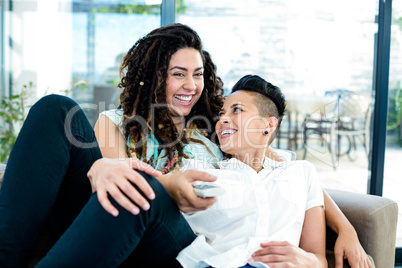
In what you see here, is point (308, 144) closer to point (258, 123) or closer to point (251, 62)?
point (251, 62)

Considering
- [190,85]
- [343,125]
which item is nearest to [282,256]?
[190,85]

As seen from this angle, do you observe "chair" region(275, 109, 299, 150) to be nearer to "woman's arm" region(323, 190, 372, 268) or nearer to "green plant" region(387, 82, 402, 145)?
"green plant" region(387, 82, 402, 145)

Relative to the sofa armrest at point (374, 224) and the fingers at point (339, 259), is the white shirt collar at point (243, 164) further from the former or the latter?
the fingers at point (339, 259)

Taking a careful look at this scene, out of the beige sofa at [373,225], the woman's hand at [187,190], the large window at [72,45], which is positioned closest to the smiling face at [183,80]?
the woman's hand at [187,190]

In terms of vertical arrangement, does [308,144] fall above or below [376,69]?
below

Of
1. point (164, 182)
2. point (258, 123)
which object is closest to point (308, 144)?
point (258, 123)

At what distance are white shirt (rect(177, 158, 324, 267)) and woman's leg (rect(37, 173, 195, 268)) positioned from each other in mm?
115

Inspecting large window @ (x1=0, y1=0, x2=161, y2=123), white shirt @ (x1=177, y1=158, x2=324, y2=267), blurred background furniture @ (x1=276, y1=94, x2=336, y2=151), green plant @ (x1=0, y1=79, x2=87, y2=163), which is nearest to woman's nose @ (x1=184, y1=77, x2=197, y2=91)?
white shirt @ (x1=177, y1=158, x2=324, y2=267)

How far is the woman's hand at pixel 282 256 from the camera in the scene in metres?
0.98

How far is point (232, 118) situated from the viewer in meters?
1.38

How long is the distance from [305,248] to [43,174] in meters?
0.83

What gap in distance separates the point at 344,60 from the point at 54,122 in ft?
9.51

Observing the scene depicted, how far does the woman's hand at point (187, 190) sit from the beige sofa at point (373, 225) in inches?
21.2

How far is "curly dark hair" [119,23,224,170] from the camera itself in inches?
56.8
